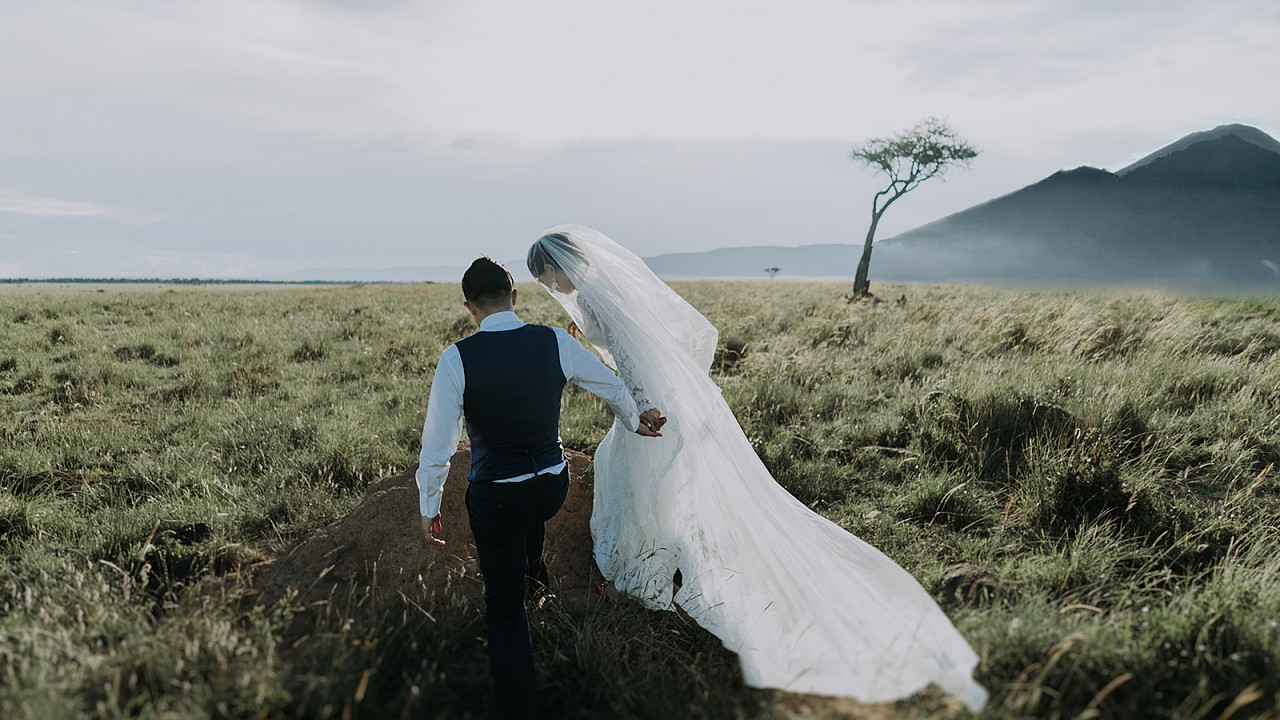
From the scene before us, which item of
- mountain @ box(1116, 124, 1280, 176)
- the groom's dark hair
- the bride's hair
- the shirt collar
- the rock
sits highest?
mountain @ box(1116, 124, 1280, 176)

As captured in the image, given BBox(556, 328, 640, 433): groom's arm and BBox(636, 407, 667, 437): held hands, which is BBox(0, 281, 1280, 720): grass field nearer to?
BBox(636, 407, 667, 437): held hands

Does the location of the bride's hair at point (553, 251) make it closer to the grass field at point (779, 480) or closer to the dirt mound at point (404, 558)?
the dirt mound at point (404, 558)

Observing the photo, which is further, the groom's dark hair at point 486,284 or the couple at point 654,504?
the groom's dark hair at point 486,284

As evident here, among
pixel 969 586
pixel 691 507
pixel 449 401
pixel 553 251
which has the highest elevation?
pixel 553 251

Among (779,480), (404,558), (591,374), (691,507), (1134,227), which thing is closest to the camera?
(591,374)

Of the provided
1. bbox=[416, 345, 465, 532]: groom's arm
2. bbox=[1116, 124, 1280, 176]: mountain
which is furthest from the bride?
bbox=[1116, 124, 1280, 176]: mountain

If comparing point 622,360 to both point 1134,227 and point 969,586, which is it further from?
point 1134,227

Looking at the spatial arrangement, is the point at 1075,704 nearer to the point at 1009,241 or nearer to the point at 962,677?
the point at 962,677

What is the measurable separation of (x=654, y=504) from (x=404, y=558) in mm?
1766

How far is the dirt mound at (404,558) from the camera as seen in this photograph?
13.8 feet

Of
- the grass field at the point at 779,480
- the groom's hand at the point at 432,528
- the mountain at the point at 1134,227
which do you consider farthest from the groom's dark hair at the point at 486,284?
the mountain at the point at 1134,227

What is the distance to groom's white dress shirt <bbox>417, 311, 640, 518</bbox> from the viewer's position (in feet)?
11.0

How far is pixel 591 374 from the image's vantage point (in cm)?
366

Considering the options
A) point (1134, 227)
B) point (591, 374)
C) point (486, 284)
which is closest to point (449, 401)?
point (486, 284)
